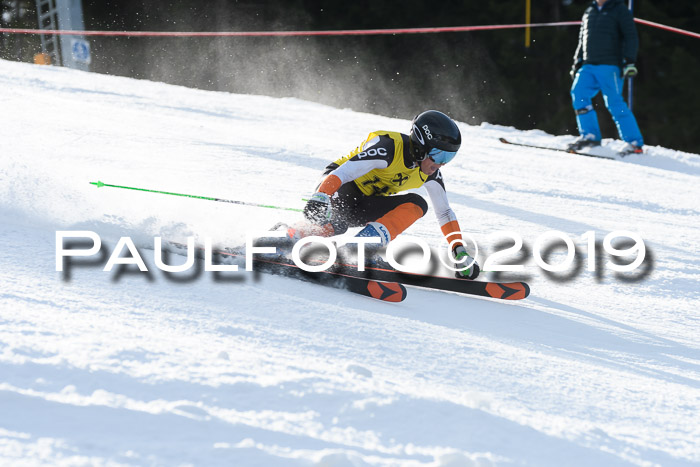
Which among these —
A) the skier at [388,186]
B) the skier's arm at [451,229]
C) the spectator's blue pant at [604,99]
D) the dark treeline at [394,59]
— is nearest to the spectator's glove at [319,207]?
the skier at [388,186]

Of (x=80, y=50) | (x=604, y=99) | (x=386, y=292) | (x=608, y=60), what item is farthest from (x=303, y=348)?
(x=80, y=50)

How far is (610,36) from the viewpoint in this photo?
26.0ft

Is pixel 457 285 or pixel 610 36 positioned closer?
pixel 457 285

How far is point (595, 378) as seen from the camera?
2701 millimetres

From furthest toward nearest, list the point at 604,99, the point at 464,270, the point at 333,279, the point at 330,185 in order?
the point at 604,99
the point at 464,270
the point at 330,185
the point at 333,279

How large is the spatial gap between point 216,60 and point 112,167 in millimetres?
14969

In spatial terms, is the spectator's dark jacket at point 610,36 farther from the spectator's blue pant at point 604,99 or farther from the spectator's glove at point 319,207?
the spectator's glove at point 319,207

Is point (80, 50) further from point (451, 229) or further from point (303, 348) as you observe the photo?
point (303, 348)

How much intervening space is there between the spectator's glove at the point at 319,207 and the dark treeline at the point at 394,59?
16.0 m

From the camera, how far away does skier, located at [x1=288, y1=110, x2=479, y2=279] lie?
145 inches

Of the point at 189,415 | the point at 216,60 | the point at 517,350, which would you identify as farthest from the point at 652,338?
the point at 216,60

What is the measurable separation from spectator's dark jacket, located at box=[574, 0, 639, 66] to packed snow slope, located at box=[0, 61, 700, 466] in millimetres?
2597

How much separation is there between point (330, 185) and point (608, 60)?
5.27 m

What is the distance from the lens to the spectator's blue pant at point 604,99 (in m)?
7.95
